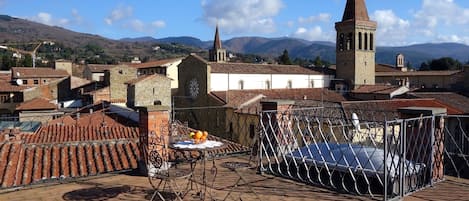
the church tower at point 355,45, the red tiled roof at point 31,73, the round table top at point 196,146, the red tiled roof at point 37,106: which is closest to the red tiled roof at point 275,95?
the church tower at point 355,45

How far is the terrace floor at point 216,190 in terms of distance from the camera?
20.4ft

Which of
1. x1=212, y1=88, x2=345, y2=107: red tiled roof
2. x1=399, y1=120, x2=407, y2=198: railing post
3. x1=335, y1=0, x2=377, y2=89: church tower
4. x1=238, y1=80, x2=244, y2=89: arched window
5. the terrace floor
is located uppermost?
x1=335, y1=0, x2=377, y2=89: church tower

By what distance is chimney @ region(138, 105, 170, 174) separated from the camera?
24.3 ft

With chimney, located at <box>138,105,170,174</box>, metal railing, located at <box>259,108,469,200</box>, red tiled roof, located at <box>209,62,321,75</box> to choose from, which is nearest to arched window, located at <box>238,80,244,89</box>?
red tiled roof, located at <box>209,62,321,75</box>

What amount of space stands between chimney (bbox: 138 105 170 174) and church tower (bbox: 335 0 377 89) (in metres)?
37.8

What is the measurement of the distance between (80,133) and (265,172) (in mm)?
7850

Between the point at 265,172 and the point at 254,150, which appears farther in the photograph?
the point at 254,150

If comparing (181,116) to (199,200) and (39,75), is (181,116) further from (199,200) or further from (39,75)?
(199,200)

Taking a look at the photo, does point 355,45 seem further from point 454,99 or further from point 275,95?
point 275,95

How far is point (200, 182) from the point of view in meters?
7.11

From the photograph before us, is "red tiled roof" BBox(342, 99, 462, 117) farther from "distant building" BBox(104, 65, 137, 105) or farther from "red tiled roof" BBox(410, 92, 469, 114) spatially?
"distant building" BBox(104, 65, 137, 105)

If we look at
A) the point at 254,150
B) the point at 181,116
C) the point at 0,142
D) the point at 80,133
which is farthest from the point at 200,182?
the point at 181,116

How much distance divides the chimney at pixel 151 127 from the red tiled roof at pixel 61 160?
868 mm

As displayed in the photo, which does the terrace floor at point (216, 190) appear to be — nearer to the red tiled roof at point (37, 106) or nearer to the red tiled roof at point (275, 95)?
the red tiled roof at point (275, 95)
